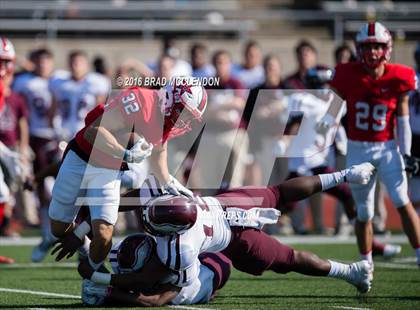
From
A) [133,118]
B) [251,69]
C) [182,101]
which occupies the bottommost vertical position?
[251,69]

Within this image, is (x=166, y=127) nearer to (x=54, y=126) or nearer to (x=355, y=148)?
(x=355, y=148)

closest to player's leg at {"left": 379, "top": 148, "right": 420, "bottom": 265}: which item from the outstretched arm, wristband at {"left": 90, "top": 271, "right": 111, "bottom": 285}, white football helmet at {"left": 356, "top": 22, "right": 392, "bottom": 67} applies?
white football helmet at {"left": 356, "top": 22, "right": 392, "bottom": 67}

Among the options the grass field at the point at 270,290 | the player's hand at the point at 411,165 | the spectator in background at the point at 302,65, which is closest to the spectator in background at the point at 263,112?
the spectator in background at the point at 302,65

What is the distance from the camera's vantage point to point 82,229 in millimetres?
6746

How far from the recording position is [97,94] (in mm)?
11086

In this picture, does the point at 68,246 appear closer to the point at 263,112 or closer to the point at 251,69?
the point at 263,112

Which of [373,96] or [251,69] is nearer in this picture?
[373,96]

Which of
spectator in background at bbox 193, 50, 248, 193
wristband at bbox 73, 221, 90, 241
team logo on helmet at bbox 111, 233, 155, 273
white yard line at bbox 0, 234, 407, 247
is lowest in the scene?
white yard line at bbox 0, 234, 407, 247

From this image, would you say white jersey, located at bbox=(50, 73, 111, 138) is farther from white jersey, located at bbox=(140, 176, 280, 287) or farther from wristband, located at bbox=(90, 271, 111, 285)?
wristband, located at bbox=(90, 271, 111, 285)

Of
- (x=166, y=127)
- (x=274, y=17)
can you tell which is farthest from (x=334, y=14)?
(x=166, y=127)

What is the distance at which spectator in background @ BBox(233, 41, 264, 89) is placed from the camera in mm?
11820

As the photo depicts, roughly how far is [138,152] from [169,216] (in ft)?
1.93

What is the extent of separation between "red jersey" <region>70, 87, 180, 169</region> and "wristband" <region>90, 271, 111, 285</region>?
3.00 feet

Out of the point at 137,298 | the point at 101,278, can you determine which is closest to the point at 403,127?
the point at 137,298
